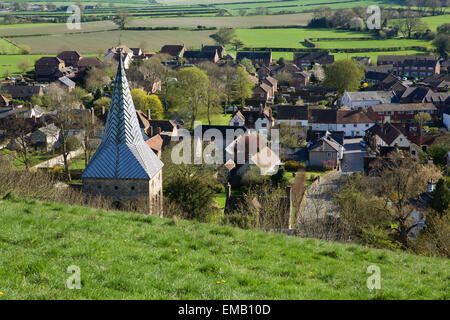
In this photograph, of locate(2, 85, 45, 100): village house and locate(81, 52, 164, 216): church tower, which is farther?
locate(2, 85, 45, 100): village house

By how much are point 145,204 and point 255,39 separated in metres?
143

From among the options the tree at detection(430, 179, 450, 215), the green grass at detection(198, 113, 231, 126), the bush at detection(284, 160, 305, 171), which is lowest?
the bush at detection(284, 160, 305, 171)

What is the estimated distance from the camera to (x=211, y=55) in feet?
440

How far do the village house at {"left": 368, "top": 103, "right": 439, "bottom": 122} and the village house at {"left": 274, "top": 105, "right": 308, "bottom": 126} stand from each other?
13.1 meters

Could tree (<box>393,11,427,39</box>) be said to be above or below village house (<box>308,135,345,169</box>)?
above

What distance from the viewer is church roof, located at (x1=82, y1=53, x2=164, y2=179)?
26219mm

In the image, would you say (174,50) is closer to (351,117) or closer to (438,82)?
(438,82)

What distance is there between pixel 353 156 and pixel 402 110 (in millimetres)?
23640

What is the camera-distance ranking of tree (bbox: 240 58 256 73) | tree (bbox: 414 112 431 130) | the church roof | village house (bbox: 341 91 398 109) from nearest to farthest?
the church roof
tree (bbox: 414 112 431 130)
village house (bbox: 341 91 398 109)
tree (bbox: 240 58 256 73)

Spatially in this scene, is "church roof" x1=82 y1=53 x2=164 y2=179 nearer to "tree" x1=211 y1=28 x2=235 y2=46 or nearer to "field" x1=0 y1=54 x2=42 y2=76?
"field" x1=0 y1=54 x2=42 y2=76

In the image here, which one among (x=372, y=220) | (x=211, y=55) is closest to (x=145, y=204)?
(x=372, y=220)

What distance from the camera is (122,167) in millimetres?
26469

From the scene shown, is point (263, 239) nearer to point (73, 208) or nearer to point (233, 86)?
point (73, 208)

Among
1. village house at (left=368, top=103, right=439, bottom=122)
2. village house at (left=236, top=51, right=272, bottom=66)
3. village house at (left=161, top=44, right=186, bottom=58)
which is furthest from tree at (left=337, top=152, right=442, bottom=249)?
village house at (left=161, top=44, right=186, bottom=58)
